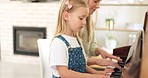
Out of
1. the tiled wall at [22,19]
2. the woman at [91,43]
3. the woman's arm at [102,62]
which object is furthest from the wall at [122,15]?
the woman's arm at [102,62]

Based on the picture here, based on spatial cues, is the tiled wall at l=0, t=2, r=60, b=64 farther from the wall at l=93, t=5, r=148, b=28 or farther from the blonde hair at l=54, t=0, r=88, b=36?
the blonde hair at l=54, t=0, r=88, b=36

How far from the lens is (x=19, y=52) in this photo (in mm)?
4691

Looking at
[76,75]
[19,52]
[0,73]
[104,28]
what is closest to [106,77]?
[76,75]

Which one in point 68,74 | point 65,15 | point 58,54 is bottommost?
point 68,74

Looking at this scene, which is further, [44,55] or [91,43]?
[44,55]

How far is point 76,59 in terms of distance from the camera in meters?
1.52

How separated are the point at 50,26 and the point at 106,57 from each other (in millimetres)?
2596

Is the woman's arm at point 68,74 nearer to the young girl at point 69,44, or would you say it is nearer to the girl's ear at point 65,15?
the young girl at point 69,44

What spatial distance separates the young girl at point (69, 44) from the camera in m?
1.38

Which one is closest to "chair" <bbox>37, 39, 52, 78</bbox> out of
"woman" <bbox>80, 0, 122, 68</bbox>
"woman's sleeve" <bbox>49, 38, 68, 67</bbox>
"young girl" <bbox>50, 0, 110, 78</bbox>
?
"woman" <bbox>80, 0, 122, 68</bbox>

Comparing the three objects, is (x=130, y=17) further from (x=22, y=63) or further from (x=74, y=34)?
(x=74, y=34)

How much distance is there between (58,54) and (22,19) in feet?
10.8

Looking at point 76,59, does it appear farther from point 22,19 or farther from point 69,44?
point 22,19

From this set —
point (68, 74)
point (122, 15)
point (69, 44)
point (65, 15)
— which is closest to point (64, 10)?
point (65, 15)
